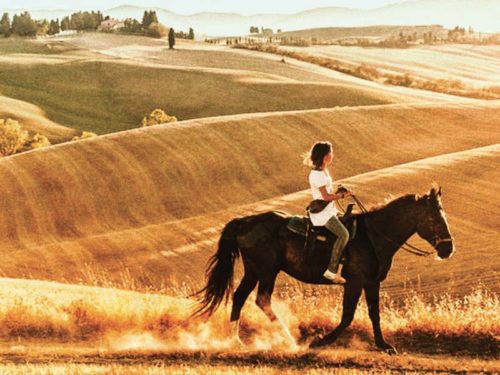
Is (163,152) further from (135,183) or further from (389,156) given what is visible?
(389,156)

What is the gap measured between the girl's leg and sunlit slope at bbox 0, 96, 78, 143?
3160 inches

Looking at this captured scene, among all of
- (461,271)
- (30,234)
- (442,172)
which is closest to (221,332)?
(461,271)

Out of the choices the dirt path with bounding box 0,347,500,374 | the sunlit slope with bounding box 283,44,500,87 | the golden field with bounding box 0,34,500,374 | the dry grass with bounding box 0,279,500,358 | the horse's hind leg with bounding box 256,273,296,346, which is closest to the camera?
the dirt path with bounding box 0,347,500,374

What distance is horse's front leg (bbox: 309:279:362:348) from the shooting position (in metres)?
11.2

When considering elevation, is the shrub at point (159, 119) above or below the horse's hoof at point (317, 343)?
below

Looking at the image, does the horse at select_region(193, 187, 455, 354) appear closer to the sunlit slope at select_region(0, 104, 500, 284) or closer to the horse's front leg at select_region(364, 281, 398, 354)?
the horse's front leg at select_region(364, 281, 398, 354)

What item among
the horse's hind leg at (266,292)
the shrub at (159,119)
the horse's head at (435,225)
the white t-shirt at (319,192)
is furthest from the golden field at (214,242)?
the shrub at (159,119)

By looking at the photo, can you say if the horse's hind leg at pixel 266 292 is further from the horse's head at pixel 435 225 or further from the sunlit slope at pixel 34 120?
the sunlit slope at pixel 34 120

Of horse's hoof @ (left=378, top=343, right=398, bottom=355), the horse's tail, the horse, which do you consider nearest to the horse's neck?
the horse

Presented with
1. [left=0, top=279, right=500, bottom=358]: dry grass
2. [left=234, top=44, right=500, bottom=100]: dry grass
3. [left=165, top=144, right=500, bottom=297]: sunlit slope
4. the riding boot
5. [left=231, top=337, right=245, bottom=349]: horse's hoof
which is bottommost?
[left=234, top=44, right=500, bottom=100]: dry grass

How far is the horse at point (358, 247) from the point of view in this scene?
11109 mm

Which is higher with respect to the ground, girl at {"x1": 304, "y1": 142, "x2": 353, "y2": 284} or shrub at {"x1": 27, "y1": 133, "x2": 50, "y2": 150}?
girl at {"x1": 304, "y1": 142, "x2": 353, "y2": 284}

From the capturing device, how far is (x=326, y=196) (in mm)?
10711

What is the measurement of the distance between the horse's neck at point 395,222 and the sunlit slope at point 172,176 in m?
13.9
